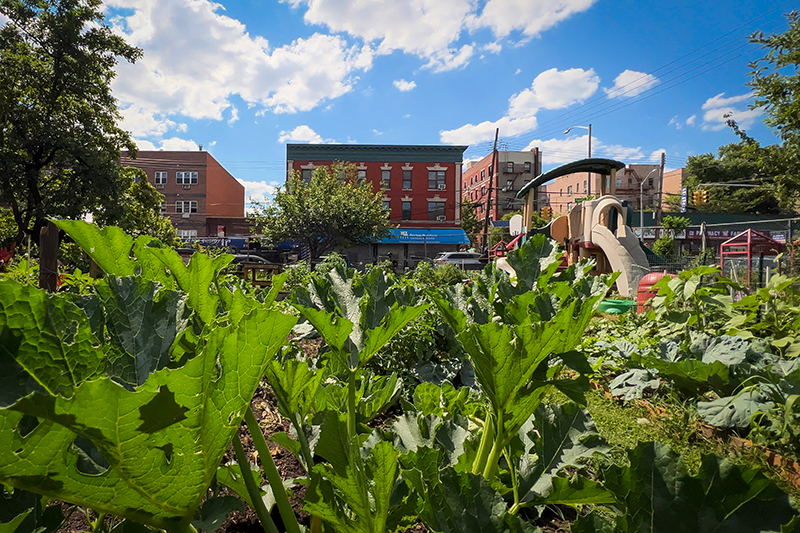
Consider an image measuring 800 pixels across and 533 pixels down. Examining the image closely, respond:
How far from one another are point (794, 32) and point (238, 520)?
45.9 feet

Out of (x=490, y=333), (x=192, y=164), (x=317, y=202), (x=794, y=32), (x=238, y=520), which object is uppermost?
(x=192, y=164)

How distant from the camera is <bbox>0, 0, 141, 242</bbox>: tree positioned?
15.0 m

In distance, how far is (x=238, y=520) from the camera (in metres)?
1.54

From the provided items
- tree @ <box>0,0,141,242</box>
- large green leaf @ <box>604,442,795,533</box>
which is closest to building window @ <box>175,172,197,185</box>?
tree @ <box>0,0,141,242</box>

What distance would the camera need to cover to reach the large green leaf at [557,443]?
3.01 feet

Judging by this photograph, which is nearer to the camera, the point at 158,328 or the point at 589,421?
the point at 158,328

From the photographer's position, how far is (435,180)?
120 feet

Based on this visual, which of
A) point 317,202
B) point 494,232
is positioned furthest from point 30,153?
point 494,232

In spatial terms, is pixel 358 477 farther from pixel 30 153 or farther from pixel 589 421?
pixel 30 153

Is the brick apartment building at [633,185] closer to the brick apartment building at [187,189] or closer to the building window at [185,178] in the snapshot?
the brick apartment building at [187,189]

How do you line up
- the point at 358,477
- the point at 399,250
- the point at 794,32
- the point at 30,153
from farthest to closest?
the point at 399,250 < the point at 30,153 < the point at 794,32 < the point at 358,477

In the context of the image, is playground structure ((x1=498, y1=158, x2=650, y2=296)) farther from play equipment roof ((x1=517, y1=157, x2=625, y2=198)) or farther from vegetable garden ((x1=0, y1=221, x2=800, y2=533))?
vegetable garden ((x1=0, y1=221, x2=800, y2=533))

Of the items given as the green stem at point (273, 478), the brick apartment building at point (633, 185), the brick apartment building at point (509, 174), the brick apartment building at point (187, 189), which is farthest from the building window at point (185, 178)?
the green stem at point (273, 478)

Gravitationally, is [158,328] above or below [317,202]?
below
